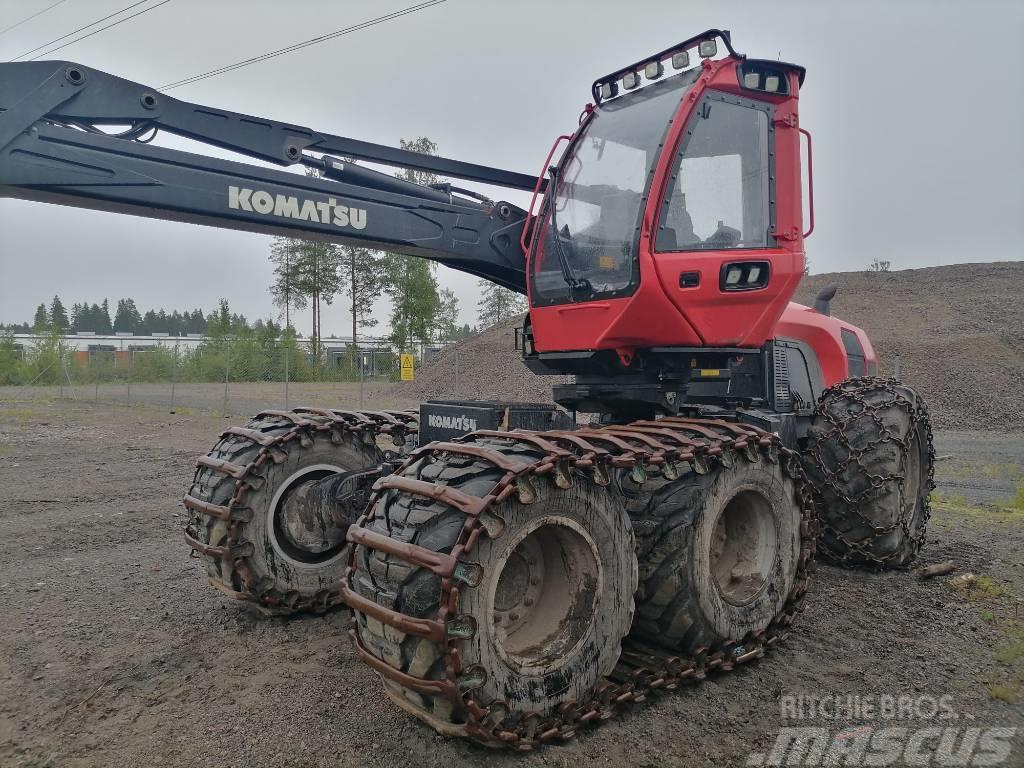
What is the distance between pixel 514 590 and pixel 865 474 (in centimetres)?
366

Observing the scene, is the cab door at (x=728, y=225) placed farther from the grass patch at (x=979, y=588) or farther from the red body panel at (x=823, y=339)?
the grass patch at (x=979, y=588)

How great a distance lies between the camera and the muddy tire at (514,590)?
306cm

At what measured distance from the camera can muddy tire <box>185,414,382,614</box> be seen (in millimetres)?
4723

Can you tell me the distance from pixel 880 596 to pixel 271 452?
175 inches

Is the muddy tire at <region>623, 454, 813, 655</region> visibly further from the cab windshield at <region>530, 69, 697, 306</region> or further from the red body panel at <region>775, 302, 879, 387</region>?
the red body panel at <region>775, 302, 879, 387</region>

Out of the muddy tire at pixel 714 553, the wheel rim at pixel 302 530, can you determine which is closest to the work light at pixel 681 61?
the muddy tire at pixel 714 553

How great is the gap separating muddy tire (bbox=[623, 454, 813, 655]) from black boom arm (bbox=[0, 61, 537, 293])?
86.0 inches

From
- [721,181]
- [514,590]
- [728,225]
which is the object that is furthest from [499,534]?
[721,181]

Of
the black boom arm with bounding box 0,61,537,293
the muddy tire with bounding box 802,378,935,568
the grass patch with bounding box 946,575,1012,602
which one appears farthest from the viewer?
the muddy tire with bounding box 802,378,935,568

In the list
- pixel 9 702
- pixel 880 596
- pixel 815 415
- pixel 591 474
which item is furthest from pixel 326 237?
pixel 880 596

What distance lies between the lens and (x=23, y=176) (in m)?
3.75

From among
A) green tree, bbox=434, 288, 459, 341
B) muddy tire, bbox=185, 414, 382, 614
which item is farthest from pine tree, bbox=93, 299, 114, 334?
muddy tire, bbox=185, 414, 382, 614

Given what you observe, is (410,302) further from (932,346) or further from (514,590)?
(514,590)

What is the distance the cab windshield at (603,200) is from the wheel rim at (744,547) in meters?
1.48
